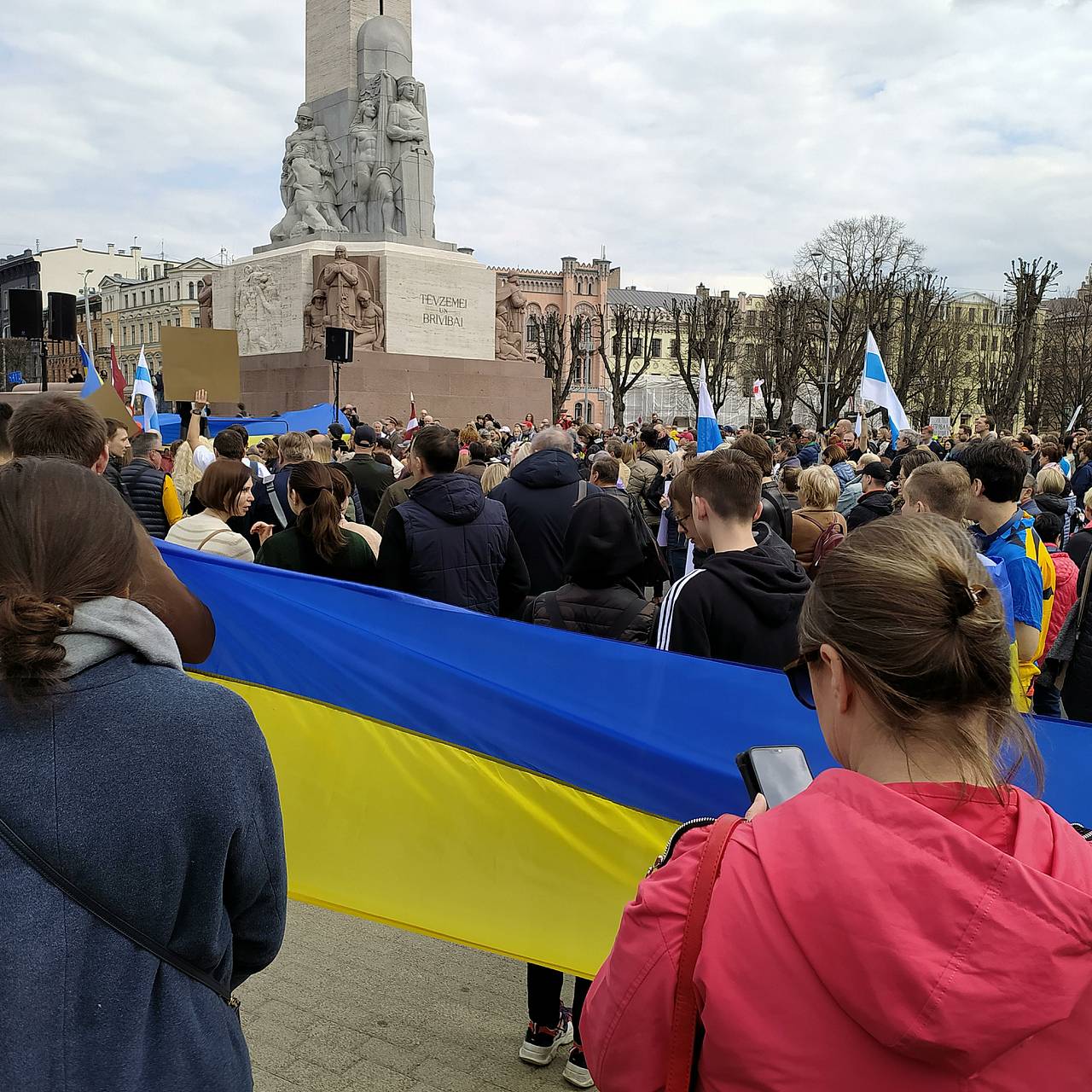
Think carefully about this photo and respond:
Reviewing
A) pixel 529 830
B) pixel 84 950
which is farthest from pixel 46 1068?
pixel 529 830

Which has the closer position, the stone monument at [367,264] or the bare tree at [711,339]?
the stone monument at [367,264]

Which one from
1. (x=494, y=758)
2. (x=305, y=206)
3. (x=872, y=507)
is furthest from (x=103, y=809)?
(x=305, y=206)

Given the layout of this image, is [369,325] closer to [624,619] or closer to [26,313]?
[26,313]

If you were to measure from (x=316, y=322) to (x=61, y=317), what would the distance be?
1282 cm

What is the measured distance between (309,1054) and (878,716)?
289cm

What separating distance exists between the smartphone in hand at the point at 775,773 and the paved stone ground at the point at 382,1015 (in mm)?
2356

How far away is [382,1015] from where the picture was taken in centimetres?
384

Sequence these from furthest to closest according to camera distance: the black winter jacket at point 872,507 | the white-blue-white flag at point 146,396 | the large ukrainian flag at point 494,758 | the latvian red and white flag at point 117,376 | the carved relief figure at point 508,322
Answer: the carved relief figure at point 508,322, the latvian red and white flag at point 117,376, the white-blue-white flag at point 146,396, the black winter jacket at point 872,507, the large ukrainian flag at point 494,758

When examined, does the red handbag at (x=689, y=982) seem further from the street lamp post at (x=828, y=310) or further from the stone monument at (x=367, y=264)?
the street lamp post at (x=828, y=310)

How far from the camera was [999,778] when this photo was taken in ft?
4.62

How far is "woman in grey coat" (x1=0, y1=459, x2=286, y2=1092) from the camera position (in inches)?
63.5

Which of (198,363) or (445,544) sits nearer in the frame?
(445,544)

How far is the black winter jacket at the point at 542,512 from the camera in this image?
22.1ft

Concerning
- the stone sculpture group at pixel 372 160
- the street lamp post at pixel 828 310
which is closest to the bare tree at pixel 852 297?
the street lamp post at pixel 828 310
